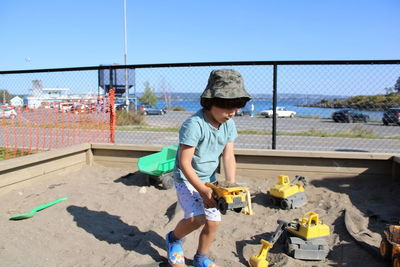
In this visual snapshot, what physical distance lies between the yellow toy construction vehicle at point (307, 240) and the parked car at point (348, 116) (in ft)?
11.5

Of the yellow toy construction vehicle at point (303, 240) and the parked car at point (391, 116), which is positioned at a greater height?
the parked car at point (391, 116)

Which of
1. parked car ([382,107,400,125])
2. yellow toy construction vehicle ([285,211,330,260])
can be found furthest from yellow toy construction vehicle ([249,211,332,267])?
parked car ([382,107,400,125])

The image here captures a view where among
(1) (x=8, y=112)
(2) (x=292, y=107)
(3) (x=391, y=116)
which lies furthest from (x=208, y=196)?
(1) (x=8, y=112)

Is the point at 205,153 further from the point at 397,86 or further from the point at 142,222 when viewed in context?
the point at 397,86

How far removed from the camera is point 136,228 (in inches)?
113

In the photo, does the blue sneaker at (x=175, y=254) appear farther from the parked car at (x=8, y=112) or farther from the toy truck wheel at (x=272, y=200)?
the parked car at (x=8, y=112)

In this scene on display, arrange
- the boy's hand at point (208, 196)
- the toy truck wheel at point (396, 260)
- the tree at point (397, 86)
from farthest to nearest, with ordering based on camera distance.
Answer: the tree at point (397, 86)
the toy truck wheel at point (396, 260)
the boy's hand at point (208, 196)

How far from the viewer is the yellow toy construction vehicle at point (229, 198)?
5.64 ft

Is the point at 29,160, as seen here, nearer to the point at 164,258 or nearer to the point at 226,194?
the point at 164,258

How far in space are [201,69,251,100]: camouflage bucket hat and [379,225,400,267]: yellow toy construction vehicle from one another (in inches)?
49.8

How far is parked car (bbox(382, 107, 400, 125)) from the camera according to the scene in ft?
18.0

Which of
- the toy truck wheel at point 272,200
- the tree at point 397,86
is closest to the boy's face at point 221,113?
the toy truck wheel at point 272,200

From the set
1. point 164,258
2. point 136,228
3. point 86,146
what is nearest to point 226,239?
point 164,258

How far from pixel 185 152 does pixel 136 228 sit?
125 centimetres
